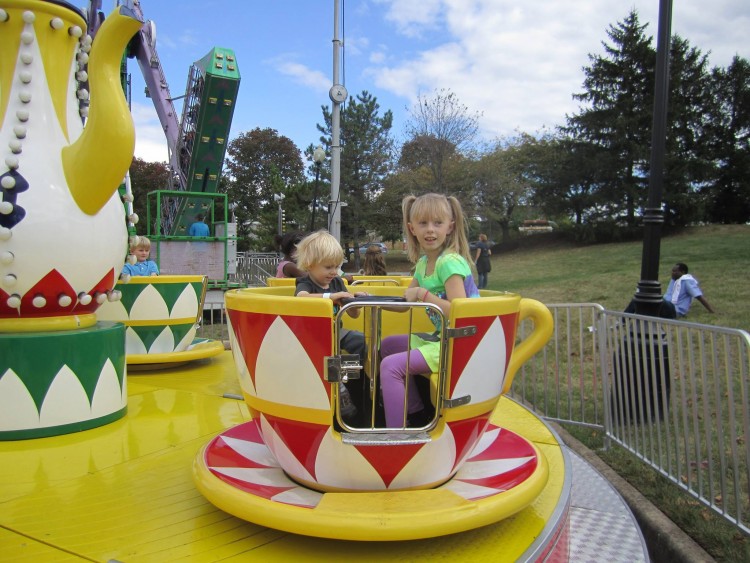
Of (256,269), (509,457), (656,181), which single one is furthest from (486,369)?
(256,269)

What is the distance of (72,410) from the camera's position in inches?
92.7

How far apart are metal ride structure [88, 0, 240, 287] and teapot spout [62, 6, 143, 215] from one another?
8279 mm

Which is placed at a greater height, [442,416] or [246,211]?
[246,211]

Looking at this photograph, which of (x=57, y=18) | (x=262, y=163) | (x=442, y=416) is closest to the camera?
(x=442, y=416)

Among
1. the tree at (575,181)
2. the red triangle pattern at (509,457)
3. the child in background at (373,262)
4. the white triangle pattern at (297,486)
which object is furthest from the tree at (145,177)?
the red triangle pattern at (509,457)

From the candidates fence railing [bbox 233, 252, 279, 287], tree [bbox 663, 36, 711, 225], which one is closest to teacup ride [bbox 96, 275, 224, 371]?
fence railing [bbox 233, 252, 279, 287]

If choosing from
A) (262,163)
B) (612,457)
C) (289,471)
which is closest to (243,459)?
(289,471)

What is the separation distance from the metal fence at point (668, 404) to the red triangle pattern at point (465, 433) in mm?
1189

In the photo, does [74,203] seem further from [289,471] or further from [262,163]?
[262,163]

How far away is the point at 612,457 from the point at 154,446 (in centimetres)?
261

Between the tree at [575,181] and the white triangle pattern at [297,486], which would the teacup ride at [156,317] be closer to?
the white triangle pattern at [297,486]

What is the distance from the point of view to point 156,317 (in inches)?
142

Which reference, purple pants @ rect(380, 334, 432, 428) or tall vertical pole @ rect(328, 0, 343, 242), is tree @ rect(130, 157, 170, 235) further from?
purple pants @ rect(380, 334, 432, 428)

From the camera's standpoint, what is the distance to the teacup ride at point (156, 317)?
3.53 metres
